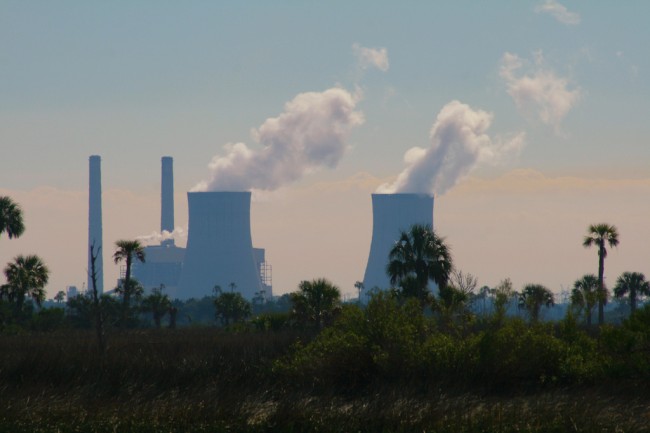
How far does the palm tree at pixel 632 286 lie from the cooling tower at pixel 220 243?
7905cm

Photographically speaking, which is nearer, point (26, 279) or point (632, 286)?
point (26, 279)

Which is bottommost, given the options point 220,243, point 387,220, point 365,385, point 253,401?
point 253,401

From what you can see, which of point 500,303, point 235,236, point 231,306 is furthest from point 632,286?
point 235,236

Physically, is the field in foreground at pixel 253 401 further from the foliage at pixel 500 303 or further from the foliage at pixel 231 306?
the foliage at pixel 231 306

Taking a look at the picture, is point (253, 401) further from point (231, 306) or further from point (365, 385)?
point (231, 306)

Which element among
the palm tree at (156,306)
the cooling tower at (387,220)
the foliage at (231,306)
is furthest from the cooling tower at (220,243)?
the palm tree at (156,306)

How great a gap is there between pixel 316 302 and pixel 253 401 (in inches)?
1053

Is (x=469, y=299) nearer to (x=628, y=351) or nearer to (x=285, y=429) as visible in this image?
(x=628, y=351)

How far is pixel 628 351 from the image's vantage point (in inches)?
1275

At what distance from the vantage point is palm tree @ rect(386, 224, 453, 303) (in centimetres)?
5781

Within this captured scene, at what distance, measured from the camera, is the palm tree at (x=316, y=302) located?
56688 millimetres

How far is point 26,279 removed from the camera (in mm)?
63406

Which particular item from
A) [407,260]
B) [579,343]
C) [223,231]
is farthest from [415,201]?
[579,343]

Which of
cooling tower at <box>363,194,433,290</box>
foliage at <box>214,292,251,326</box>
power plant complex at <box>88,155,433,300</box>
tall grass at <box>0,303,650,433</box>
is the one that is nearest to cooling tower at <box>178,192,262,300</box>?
power plant complex at <box>88,155,433,300</box>
